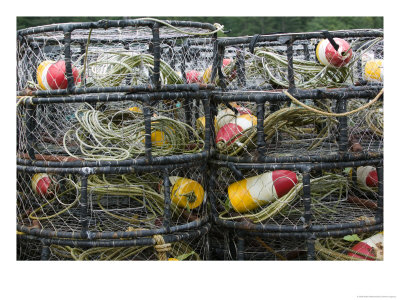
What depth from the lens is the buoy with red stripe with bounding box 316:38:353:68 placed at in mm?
3016

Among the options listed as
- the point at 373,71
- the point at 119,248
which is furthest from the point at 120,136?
the point at 373,71

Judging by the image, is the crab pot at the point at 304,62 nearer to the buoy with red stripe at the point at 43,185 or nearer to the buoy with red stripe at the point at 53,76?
the buoy with red stripe at the point at 53,76

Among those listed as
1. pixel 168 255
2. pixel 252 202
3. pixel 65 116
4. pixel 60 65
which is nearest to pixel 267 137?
pixel 252 202

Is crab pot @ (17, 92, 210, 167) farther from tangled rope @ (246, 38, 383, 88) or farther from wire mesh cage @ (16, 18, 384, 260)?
tangled rope @ (246, 38, 383, 88)

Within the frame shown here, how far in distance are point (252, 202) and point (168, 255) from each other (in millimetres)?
551

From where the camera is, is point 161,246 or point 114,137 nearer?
point 161,246

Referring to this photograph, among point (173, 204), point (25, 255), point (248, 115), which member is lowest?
point (25, 255)

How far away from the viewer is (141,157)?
272cm

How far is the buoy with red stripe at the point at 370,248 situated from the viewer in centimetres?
281

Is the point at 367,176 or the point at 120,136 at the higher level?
the point at 120,136

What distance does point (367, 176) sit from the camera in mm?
3297

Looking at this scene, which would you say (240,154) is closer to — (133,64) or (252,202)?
(252,202)

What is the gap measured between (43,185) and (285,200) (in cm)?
145

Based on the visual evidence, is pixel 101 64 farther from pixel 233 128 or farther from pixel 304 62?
pixel 304 62
